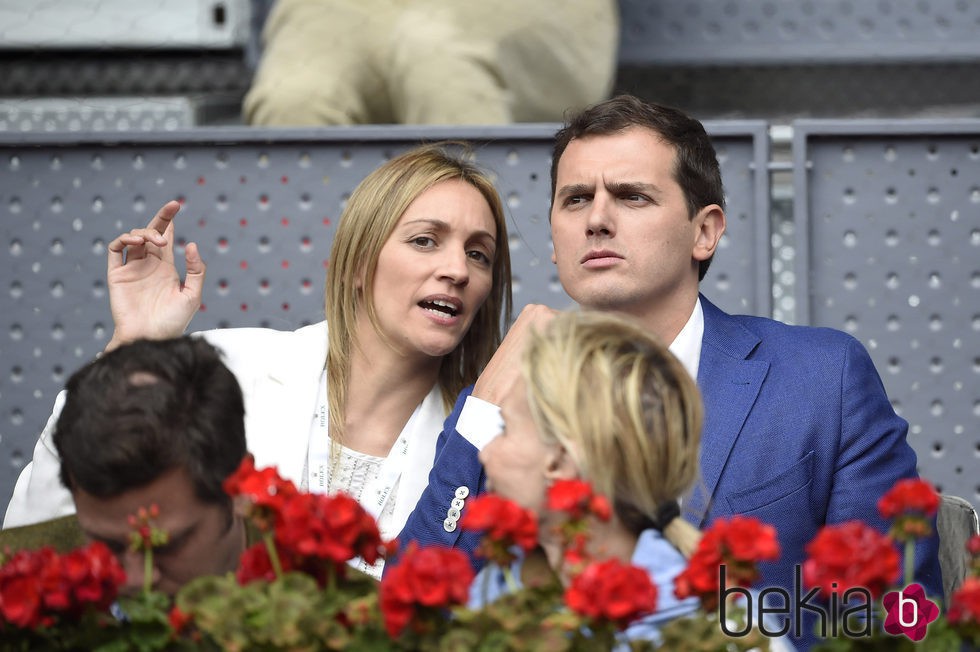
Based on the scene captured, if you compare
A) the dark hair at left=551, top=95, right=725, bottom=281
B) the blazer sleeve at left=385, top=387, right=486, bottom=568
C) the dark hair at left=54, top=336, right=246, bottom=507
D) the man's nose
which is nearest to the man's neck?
the dark hair at left=551, top=95, right=725, bottom=281

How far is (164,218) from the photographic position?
2.02m

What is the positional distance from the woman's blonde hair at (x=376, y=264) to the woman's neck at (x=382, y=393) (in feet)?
0.07

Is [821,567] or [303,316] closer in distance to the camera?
[821,567]

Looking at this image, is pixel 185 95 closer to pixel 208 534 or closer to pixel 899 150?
pixel 899 150

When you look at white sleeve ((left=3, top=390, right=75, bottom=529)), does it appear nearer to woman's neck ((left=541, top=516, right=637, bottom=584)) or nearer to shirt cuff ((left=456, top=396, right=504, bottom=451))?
shirt cuff ((left=456, top=396, right=504, bottom=451))

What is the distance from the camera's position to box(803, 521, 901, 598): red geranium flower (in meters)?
0.86

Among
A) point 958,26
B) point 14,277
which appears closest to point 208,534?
point 14,277

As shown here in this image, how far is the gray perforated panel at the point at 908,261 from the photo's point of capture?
245cm

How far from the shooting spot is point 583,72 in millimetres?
3207

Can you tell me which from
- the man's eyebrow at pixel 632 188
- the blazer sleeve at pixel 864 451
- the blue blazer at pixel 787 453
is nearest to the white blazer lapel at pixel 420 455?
the blue blazer at pixel 787 453

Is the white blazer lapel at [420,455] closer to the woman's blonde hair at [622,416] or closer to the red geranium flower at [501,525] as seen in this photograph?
the woman's blonde hair at [622,416]

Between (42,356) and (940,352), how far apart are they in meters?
1.72

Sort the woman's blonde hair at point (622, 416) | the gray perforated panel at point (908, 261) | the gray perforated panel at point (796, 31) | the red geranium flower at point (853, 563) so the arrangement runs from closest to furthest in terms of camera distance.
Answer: the red geranium flower at point (853, 563) → the woman's blonde hair at point (622, 416) → the gray perforated panel at point (908, 261) → the gray perforated panel at point (796, 31)

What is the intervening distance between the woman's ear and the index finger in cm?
102
